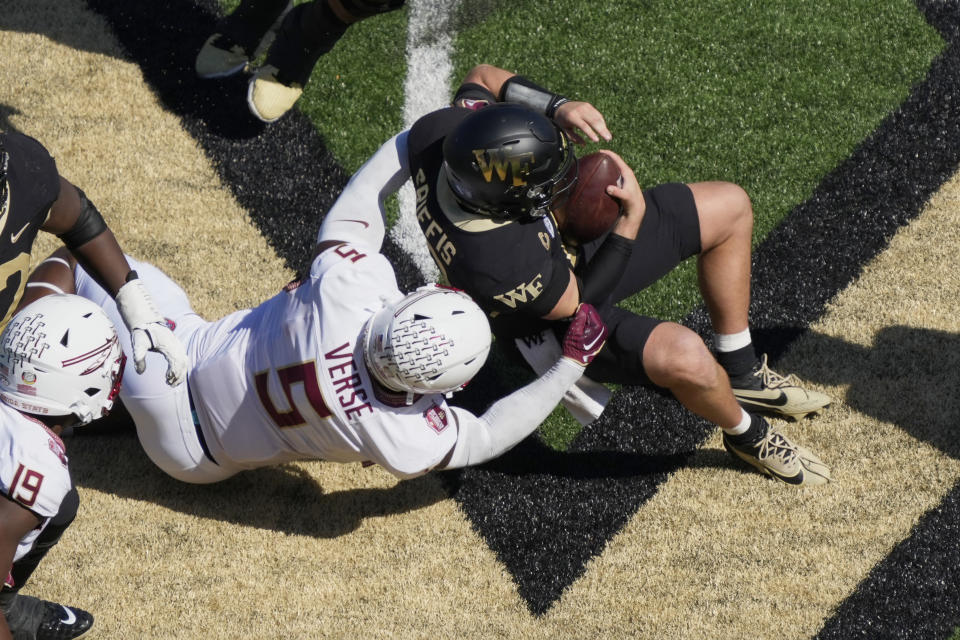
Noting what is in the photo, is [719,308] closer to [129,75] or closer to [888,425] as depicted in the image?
[888,425]

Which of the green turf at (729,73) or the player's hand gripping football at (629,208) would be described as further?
the green turf at (729,73)

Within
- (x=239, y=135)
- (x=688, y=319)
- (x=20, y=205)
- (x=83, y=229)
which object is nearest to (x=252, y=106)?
(x=239, y=135)

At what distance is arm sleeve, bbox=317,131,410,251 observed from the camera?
11.9 ft

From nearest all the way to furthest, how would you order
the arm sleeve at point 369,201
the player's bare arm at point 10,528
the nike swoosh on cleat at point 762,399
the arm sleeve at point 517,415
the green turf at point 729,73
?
the player's bare arm at point 10,528
the arm sleeve at point 517,415
the arm sleeve at point 369,201
the nike swoosh on cleat at point 762,399
the green turf at point 729,73

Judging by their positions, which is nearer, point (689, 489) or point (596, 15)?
point (689, 489)

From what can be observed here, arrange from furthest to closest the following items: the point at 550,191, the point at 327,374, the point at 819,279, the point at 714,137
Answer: the point at 714,137
the point at 819,279
the point at 550,191
the point at 327,374

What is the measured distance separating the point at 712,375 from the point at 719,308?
47 cm

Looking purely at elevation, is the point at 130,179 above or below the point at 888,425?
below

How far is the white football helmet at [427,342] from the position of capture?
9.90 ft

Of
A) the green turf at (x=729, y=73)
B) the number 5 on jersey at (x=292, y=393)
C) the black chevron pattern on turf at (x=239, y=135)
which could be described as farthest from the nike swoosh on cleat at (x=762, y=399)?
the number 5 on jersey at (x=292, y=393)

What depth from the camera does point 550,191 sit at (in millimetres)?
3465

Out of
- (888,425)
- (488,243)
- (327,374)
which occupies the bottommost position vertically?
(888,425)

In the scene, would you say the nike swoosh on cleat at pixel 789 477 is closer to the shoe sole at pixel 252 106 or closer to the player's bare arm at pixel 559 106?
the player's bare arm at pixel 559 106

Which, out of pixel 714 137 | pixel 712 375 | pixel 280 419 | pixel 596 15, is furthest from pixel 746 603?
pixel 596 15
